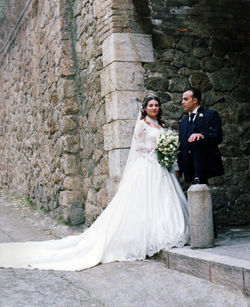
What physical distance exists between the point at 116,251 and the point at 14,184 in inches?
275

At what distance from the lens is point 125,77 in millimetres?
6191

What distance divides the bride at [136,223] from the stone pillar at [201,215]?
34cm

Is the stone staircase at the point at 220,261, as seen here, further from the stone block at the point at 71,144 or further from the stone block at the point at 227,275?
the stone block at the point at 71,144

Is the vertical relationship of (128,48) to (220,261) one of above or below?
above

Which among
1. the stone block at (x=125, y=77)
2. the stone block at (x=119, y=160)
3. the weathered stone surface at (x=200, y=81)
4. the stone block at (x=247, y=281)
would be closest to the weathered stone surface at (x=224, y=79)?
the weathered stone surface at (x=200, y=81)

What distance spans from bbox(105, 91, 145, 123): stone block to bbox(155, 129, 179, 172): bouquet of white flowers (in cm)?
72

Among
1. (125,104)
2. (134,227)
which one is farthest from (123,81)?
(134,227)

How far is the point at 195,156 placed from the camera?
5340 millimetres

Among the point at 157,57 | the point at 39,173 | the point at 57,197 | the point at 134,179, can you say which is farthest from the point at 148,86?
the point at 39,173

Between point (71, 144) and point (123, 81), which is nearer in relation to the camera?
point (123, 81)

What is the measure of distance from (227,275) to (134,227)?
1613 millimetres

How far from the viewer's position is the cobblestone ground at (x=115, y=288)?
12.6 ft

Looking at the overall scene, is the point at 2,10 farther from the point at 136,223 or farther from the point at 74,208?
the point at 136,223

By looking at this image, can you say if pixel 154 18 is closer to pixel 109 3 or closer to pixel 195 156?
pixel 109 3
